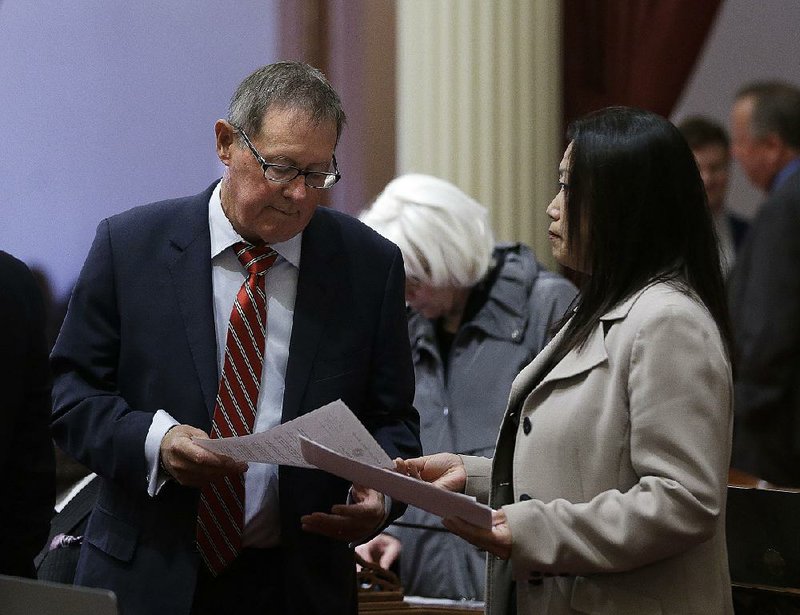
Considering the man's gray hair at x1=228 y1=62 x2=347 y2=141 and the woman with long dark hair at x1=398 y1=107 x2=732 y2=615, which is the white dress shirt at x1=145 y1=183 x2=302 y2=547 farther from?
the woman with long dark hair at x1=398 y1=107 x2=732 y2=615

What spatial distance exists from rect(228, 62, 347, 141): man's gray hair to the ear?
2cm

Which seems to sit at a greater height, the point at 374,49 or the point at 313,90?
the point at 313,90

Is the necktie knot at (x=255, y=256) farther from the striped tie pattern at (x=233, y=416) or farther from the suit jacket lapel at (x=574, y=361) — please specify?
the suit jacket lapel at (x=574, y=361)

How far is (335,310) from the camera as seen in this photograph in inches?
95.4

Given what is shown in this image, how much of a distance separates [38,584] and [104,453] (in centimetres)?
58

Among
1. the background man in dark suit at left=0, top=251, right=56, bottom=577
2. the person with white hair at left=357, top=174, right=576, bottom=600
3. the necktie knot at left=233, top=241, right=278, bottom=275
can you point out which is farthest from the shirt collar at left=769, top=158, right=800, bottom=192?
the background man in dark suit at left=0, top=251, right=56, bottom=577

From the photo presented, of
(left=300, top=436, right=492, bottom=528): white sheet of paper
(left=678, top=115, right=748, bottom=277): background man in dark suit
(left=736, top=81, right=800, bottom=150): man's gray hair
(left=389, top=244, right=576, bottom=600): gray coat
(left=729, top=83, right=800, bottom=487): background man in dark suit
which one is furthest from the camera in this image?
(left=678, top=115, right=748, bottom=277): background man in dark suit

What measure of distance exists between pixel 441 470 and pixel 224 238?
576 millimetres

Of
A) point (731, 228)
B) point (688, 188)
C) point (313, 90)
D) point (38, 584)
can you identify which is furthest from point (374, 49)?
point (38, 584)

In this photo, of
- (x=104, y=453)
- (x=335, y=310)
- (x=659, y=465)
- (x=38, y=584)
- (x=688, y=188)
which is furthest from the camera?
(x=335, y=310)

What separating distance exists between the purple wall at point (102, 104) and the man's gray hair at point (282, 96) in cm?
298

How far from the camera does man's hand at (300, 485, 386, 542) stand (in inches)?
88.7

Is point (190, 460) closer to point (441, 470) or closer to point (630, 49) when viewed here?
point (441, 470)

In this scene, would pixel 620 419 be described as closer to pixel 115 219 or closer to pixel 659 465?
pixel 659 465
